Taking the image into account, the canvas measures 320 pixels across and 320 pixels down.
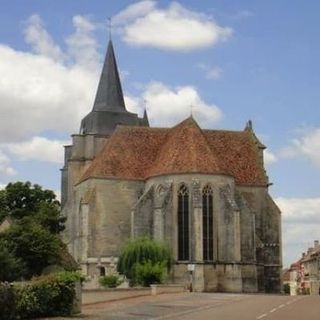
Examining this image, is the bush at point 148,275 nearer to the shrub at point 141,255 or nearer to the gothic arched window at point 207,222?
the shrub at point 141,255

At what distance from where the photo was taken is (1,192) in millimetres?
63938

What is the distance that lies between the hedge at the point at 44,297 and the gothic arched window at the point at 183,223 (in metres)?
34.9

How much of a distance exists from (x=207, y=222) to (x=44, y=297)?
130 ft

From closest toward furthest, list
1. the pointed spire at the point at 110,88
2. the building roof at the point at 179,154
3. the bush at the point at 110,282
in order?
the bush at the point at 110,282, the building roof at the point at 179,154, the pointed spire at the point at 110,88

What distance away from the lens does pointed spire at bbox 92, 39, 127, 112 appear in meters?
82.5

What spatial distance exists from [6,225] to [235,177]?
75.1 ft

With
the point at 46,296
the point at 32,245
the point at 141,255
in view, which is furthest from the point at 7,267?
the point at 141,255

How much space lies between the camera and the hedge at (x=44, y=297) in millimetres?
23516

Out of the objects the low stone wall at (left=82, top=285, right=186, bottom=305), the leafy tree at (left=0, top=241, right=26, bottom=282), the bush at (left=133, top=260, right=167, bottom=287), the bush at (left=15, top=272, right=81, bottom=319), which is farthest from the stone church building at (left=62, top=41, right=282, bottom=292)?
the bush at (left=15, top=272, right=81, bottom=319)

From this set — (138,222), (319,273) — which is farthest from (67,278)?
(319,273)

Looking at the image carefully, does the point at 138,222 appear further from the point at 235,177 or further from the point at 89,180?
the point at 235,177

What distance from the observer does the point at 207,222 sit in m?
63.9

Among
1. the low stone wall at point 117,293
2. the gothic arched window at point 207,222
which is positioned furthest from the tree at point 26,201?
the low stone wall at point 117,293

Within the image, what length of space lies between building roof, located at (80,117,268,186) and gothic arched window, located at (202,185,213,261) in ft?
6.23
